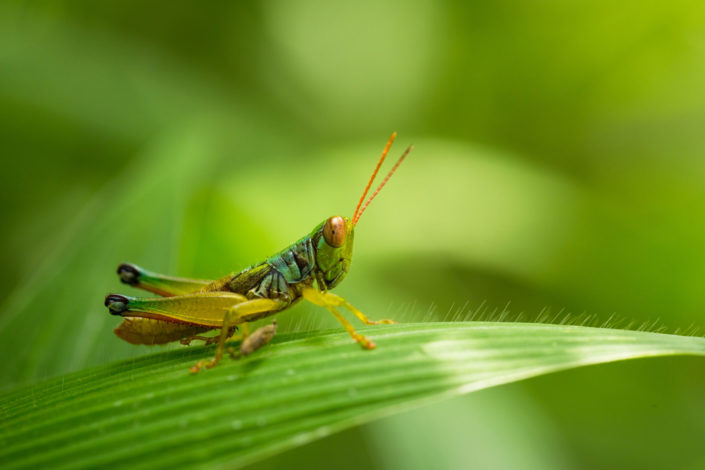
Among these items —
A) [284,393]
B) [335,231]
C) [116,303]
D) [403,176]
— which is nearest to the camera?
[284,393]

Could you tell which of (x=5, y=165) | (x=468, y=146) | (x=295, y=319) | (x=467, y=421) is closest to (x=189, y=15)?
(x=5, y=165)

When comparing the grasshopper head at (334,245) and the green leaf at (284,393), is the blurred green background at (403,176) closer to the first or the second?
the grasshopper head at (334,245)

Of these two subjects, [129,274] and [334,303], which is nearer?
[334,303]

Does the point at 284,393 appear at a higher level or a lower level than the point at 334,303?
higher

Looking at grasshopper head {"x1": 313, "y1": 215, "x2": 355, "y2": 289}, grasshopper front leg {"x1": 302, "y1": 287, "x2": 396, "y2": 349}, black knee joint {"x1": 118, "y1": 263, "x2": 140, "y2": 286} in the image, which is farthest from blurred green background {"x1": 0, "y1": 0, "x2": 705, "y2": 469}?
black knee joint {"x1": 118, "y1": 263, "x2": 140, "y2": 286}

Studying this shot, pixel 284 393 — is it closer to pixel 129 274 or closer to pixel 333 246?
pixel 333 246

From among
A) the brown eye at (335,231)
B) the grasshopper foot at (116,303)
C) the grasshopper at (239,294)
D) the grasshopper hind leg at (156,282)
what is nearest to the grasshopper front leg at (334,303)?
the grasshopper at (239,294)

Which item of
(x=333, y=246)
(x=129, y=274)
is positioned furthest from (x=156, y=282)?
(x=333, y=246)
